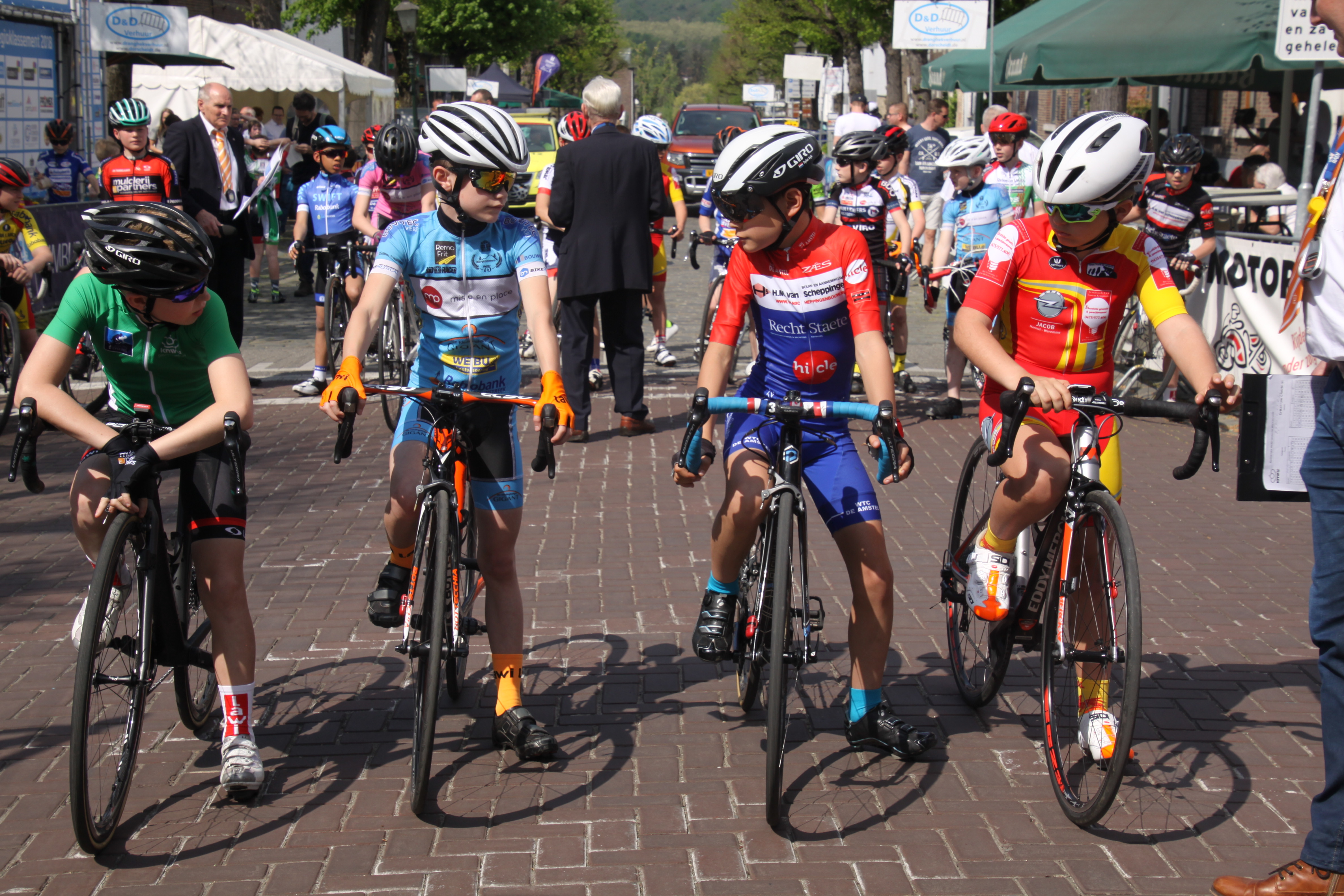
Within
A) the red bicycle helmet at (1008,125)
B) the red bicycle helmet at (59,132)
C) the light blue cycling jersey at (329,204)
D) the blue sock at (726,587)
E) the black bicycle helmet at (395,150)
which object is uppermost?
the red bicycle helmet at (59,132)

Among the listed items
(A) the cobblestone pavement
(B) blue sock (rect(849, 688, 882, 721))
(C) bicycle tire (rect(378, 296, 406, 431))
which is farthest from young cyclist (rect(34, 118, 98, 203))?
(B) blue sock (rect(849, 688, 882, 721))

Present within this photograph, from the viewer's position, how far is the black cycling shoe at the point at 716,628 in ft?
14.3

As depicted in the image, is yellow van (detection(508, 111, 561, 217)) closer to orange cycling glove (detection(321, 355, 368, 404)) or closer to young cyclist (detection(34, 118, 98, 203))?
young cyclist (detection(34, 118, 98, 203))

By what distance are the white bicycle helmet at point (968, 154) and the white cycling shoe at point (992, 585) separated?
6.36 metres

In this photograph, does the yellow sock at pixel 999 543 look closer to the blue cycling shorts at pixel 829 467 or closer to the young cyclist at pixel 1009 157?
the blue cycling shorts at pixel 829 467

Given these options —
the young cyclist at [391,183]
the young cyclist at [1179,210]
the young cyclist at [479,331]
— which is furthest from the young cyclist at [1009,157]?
the young cyclist at [479,331]

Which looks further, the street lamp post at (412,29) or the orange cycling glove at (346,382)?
the street lamp post at (412,29)

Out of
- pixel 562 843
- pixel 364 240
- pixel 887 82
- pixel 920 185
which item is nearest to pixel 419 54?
pixel 887 82

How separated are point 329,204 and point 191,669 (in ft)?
23.1

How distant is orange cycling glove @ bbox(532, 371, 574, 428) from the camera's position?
4.11m

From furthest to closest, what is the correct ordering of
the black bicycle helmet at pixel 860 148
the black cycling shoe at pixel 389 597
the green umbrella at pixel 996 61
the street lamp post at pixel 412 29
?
the street lamp post at pixel 412 29 < the green umbrella at pixel 996 61 < the black bicycle helmet at pixel 860 148 < the black cycling shoe at pixel 389 597

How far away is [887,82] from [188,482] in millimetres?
46752

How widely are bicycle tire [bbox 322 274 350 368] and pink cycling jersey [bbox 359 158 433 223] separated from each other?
63cm

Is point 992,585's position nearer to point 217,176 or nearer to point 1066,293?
point 1066,293
